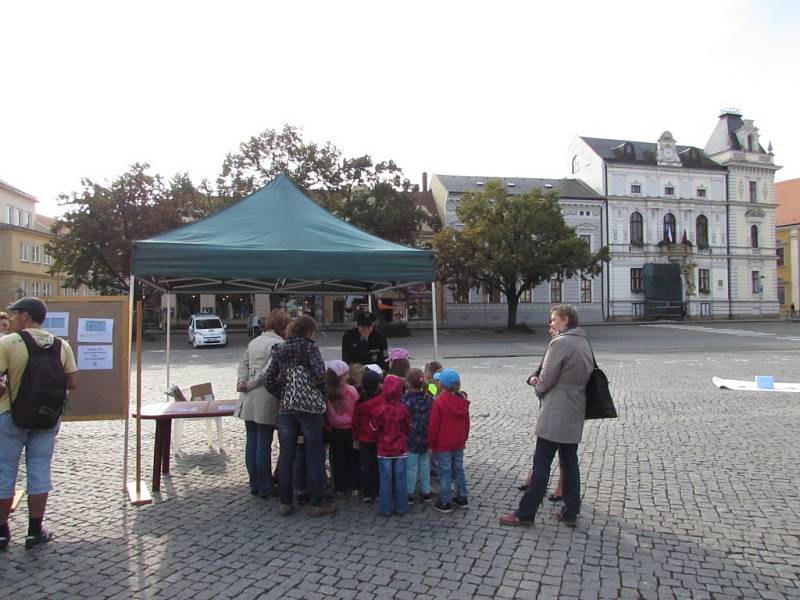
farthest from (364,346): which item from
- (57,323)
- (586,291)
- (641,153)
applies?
(641,153)

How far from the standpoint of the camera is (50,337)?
4379mm

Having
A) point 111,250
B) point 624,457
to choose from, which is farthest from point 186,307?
point 624,457

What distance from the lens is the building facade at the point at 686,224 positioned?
50.8 m

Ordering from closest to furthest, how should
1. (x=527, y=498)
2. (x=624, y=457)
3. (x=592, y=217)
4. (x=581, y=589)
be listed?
(x=581, y=589) → (x=527, y=498) → (x=624, y=457) → (x=592, y=217)

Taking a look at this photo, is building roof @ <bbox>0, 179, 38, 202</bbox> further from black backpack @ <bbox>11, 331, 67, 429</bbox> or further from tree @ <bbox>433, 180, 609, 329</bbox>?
black backpack @ <bbox>11, 331, 67, 429</bbox>

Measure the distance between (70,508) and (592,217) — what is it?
5054 cm

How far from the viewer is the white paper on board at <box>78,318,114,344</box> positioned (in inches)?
210

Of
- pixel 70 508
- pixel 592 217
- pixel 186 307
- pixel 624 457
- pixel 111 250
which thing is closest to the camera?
pixel 70 508

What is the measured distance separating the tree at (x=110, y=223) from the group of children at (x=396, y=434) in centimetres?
3128

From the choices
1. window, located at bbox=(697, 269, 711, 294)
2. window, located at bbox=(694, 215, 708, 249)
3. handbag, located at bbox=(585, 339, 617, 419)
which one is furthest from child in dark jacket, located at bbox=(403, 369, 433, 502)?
window, located at bbox=(694, 215, 708, 249)

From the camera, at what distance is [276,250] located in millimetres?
5906

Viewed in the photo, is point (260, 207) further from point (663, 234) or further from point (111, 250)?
point (663, 234)

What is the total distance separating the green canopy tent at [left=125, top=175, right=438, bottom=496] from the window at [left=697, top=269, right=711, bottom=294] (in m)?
53.4

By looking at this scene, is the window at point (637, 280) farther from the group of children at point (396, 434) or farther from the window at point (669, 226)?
the group of children at point (396, 434)
